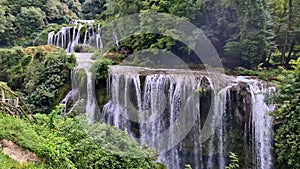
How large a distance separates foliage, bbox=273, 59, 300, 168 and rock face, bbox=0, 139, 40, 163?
7.06m

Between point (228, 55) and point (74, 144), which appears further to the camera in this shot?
point (228, 55)

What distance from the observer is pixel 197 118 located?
11414 mm

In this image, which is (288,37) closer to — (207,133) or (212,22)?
(212,22)

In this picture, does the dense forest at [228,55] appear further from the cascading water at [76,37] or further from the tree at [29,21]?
the tree at [29,21]

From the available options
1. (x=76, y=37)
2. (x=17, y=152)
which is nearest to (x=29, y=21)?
(x=76, y=37)

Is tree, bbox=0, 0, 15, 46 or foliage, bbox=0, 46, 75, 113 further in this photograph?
tree, bbox=0, 0, 15, 46

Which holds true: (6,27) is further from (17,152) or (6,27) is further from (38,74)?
(17,152)

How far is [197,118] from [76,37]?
11.7 m

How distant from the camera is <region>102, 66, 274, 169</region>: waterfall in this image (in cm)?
1090

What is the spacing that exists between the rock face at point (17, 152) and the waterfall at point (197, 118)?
23.2ft

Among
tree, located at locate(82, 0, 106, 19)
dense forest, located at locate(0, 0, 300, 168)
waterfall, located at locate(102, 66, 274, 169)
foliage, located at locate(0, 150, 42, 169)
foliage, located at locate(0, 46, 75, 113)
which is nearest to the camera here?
foliage, located at locate(0, 150, 42, 169)

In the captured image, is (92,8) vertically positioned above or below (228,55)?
above

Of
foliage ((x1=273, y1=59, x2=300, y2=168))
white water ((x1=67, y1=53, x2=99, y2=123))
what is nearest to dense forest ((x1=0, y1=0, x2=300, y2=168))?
foliage ((x1=273, y1=59, x2=300, y2=168))

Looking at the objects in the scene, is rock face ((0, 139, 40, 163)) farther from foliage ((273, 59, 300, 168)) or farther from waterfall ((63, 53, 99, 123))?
waterfall ((63, 53, 99, 123))
